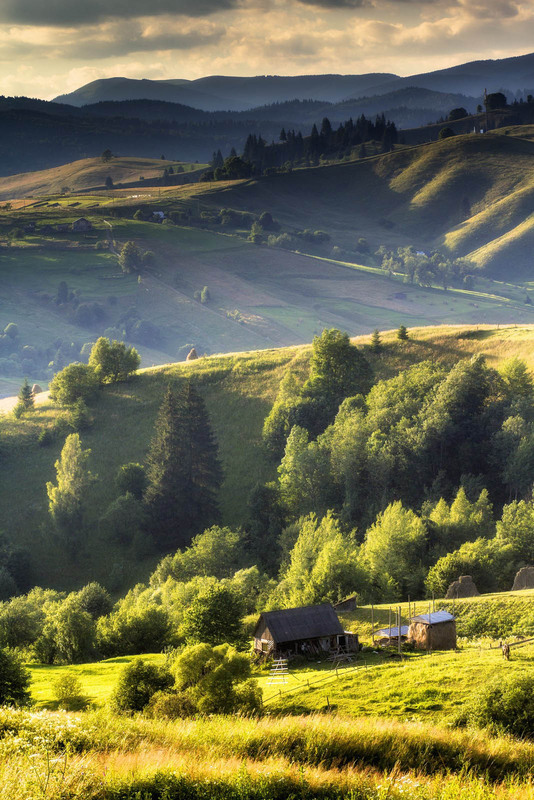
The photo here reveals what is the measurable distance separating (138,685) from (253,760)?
22051mm

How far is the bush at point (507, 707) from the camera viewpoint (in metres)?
29.3

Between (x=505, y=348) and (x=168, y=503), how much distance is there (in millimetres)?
48855

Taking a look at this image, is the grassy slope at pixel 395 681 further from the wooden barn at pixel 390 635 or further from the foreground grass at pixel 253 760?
the foreground grass at pixel 253 760

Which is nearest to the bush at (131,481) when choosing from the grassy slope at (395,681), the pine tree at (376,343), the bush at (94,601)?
the bush at (94,601)

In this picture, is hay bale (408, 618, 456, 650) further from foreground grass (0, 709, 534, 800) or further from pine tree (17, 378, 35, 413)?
pine tree (17, 378, 35, 413)

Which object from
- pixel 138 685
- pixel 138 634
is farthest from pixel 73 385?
pixel 138 685

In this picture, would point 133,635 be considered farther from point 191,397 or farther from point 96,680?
point 191,397

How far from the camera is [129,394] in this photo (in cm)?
12394

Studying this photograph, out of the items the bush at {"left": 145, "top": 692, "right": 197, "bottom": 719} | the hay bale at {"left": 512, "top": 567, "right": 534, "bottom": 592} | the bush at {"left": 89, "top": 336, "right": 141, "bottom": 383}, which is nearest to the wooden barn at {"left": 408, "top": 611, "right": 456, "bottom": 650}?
the hay bale at {"left": 512, "top": 567, "right": 534, "bottom": 592}

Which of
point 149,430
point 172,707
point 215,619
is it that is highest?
point 149,430

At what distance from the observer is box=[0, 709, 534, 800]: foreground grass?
60.7 ft

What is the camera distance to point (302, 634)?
180 feet

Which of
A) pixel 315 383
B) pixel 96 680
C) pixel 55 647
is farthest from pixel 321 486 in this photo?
pixel 96 680

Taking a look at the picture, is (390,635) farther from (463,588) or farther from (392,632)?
(463,588)
